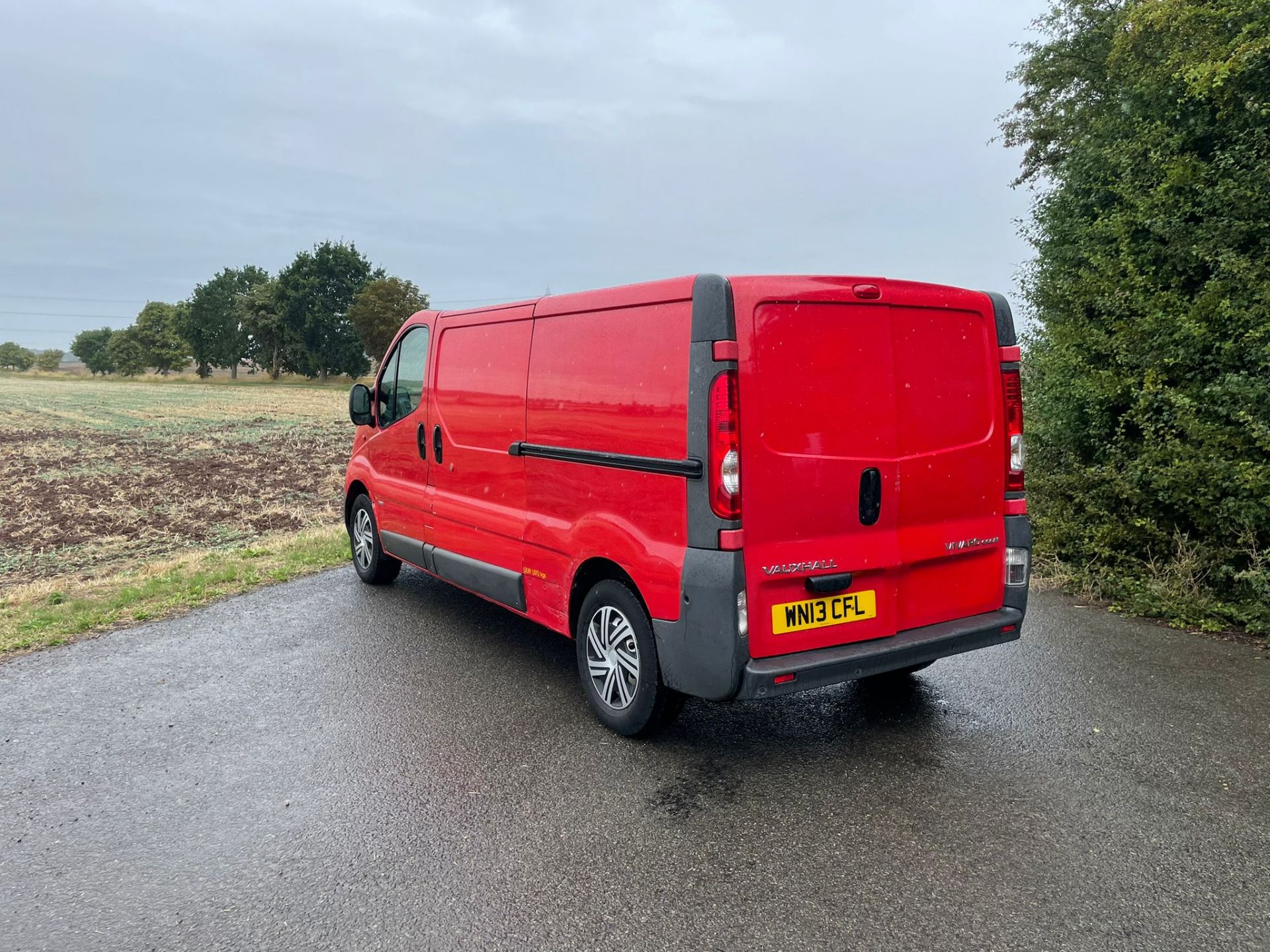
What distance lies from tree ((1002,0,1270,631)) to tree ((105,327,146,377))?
105834mm

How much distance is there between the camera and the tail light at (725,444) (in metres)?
3.45

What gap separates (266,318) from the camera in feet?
231

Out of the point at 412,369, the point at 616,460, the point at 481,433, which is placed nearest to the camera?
the point at 616,460

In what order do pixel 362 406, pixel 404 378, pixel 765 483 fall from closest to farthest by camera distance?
pixel 765 483 → pixel 404 378 → pixel 362 406

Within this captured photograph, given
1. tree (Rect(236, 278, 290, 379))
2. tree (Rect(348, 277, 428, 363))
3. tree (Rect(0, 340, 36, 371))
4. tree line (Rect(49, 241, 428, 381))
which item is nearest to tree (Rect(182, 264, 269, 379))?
tree line (Rect(49, 241, 428, 381))

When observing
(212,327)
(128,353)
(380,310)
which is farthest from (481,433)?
(128,353)

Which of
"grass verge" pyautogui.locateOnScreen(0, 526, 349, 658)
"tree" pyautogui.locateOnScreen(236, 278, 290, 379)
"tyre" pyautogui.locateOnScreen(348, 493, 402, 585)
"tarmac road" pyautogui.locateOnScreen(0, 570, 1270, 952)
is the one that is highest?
"tree" pyautogui.locateOnScreen(236, 278, 290, 379)

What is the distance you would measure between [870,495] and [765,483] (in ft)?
1.73

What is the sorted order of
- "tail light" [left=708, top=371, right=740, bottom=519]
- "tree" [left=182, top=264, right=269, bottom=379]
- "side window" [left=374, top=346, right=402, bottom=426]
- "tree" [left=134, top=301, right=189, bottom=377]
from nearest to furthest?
"tail light" [left=708, top=371, right=740, bottom=519] < "side window" [left=374, top=346, right=402, bottom=426] < "tree" [left=182, top=264, right=269, bottom=379] < "tree" [left=134, top=301, right=189, bottom=377]

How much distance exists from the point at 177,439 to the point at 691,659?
76.7 feet

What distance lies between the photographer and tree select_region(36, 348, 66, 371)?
133 meters

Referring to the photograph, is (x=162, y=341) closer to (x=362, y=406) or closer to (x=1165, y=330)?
(x=362, y=406)

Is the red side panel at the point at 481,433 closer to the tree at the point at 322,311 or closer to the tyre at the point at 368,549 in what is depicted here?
the tyre at the point at 368,549

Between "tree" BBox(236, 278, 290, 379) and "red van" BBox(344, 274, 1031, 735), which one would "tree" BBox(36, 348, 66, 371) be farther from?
"red van" BBox(344, 274, 1031, 735)
